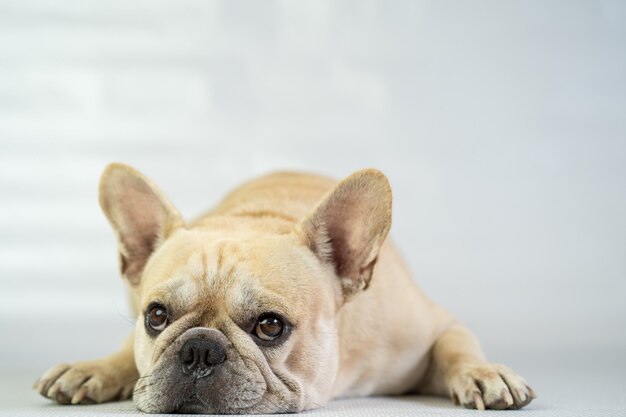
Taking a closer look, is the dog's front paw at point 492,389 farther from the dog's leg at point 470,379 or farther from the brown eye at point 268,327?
the brown eye at point 268,327

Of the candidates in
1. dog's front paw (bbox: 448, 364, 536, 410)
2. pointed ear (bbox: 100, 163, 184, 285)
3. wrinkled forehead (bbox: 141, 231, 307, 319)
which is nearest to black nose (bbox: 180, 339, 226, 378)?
wrinkled forehead (bbox: 141, 231, 307, 319)

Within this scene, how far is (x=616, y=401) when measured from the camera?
11.4 ft

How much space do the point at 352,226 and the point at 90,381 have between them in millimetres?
995

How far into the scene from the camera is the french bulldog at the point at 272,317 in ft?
9.16

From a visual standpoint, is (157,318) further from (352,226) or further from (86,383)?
(352,226)

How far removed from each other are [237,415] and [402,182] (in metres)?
3.25

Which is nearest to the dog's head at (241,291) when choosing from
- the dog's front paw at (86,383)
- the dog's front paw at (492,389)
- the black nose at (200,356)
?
the black nose at (200,356)

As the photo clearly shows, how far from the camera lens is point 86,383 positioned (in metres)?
3.28

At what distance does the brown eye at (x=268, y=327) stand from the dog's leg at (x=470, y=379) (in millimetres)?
692

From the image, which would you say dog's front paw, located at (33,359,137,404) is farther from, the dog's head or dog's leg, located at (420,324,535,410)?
dog's leg, located at (420,324,535,410)

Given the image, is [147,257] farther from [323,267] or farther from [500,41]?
[500,41]

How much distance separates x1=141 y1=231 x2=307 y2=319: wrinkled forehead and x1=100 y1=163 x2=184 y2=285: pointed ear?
0.32m

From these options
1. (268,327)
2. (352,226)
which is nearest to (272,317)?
(268,327)

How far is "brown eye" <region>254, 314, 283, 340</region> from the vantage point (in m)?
2.88
